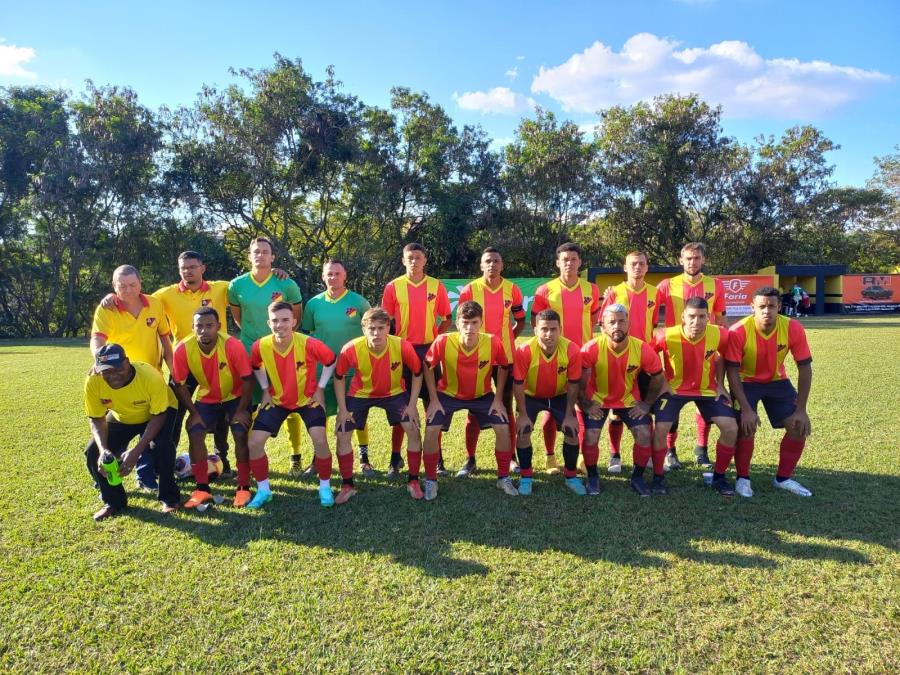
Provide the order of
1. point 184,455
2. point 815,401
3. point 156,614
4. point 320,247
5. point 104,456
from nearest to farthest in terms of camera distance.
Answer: point 156,614, point 104,456, point 184,455, point 815,401, point 320,247

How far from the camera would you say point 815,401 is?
6.71 m

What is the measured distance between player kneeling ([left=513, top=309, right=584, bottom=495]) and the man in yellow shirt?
2.71 metres

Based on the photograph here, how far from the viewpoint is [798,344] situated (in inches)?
164

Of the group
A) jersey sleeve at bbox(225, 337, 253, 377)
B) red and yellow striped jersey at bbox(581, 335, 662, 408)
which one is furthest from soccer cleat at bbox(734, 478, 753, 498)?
jersey sleeve at bbox(225, 337, 253, 377)

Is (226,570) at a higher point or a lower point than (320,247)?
lower

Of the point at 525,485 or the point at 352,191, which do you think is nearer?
the point at 525,485

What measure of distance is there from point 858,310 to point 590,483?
25698 mm

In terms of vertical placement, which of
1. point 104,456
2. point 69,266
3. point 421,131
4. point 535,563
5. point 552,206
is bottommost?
point 535,563

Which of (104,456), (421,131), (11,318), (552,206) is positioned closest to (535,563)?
(104,456)

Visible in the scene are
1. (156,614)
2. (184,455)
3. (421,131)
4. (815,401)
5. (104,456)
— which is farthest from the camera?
(421,131)

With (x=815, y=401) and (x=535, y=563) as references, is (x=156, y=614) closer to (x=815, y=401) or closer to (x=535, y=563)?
(x=535, y=563)

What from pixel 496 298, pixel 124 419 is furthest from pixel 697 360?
pixel 124 419

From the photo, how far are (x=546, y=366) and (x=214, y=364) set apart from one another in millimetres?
2680

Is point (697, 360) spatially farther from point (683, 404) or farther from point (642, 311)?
point (642, 311)
